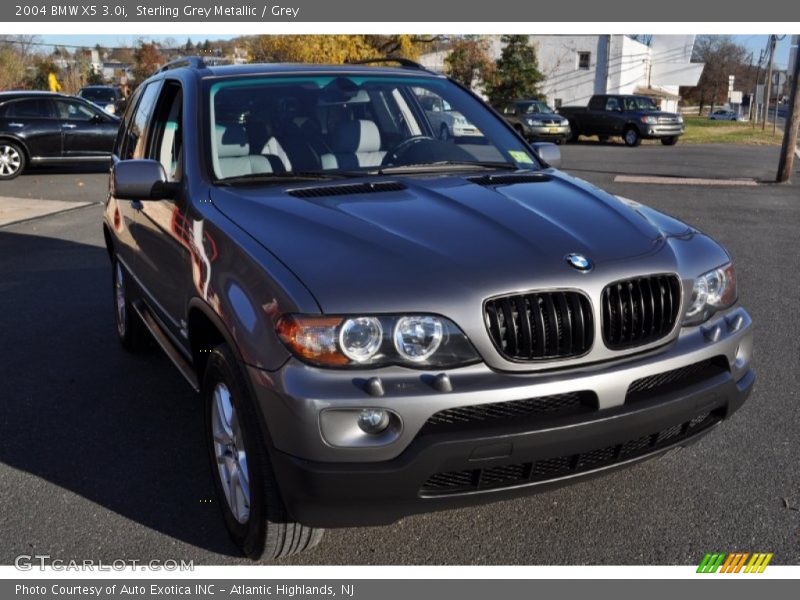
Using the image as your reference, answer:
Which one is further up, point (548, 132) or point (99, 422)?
point (99, 422)

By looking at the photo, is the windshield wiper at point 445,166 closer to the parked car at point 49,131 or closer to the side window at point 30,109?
the parked car at point 49,131

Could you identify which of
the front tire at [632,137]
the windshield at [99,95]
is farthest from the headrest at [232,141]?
the windshield at [99,95]

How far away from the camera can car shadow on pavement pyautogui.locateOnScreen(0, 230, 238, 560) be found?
370 cm

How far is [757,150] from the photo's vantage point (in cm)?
2681

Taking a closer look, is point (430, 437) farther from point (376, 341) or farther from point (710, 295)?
point (710, 295)

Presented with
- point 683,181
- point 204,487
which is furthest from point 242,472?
point 683,181

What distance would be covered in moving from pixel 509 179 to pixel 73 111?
15391mm

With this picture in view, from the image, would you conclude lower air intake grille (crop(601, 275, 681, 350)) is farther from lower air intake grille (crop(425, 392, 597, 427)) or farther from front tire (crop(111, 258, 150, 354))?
front tire (crop(111, 258, 150, 354))

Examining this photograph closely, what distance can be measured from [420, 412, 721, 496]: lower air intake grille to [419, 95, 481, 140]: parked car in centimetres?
204

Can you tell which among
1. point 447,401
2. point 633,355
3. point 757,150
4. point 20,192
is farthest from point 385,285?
point 757,150

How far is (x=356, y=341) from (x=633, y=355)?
0.98m

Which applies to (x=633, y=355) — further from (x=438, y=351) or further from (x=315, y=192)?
(x=315, y=192)

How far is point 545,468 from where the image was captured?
9.42 ft

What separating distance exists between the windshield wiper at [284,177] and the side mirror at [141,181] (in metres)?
0.28
